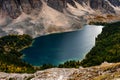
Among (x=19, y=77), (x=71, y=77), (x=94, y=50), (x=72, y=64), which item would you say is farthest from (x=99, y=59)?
(x=71, y=77)

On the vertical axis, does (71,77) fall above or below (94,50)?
below

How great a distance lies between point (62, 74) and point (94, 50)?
120 metres

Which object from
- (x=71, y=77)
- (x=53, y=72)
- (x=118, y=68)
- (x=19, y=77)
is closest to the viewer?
(x=118, y=68)

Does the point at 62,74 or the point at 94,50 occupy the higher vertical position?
the point at 94,50

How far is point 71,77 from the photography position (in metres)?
73.5

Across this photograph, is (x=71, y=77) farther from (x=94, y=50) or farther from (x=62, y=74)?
(x=94, y=50)

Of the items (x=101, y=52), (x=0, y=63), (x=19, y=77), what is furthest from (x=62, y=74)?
(x=101, y=52)

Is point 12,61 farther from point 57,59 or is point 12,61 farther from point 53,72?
point 53,72

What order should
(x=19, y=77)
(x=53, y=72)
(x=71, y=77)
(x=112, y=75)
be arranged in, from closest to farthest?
1. (x=112, y=75)
2. (x=71, y=77)
3. (x=53, y=72)
4. (x=19, y=77)

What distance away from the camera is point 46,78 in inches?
2997

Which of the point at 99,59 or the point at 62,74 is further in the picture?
the point at 99,59

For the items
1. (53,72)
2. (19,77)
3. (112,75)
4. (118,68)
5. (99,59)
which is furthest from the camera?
(99,59)

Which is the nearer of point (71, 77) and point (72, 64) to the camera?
point (71, 77)

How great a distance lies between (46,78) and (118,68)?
755 inches
